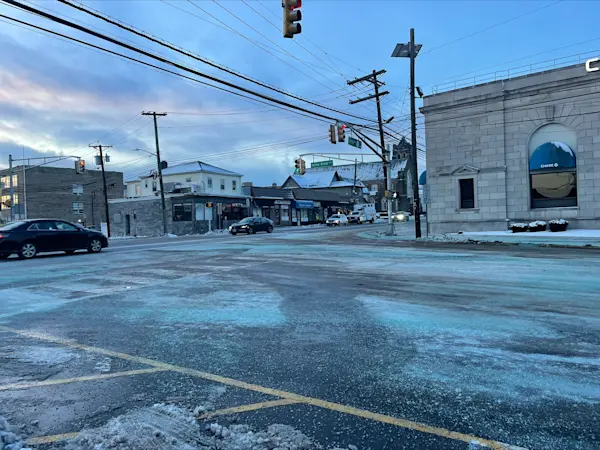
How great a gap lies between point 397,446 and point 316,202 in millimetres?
63374

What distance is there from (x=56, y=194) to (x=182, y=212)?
3692 cm

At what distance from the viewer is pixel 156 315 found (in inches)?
265

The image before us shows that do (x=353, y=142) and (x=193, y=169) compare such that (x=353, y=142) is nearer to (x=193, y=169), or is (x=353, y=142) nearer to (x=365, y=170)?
(x=193, y=169)

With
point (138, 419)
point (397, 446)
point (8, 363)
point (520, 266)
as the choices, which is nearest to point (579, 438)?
point (397, 446)

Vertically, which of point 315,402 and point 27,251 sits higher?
point 27,251

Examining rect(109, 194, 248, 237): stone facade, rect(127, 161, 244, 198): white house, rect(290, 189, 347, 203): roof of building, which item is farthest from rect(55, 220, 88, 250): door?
rect(290, 189, 347, 203): roof of building

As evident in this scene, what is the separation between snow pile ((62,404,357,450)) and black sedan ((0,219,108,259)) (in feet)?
50.9

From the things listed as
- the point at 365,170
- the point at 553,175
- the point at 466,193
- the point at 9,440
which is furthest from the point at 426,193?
the point at 365,170

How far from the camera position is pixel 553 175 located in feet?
81.2

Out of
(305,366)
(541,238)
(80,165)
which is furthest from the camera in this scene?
→ (80,165)

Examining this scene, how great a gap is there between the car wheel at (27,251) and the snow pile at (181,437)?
51.0 feet

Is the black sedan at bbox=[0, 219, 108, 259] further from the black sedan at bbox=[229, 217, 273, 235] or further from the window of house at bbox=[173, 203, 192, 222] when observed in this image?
the window of house at bbox=[173, 203, 192, 222]

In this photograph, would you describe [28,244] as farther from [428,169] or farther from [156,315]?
[428,169]

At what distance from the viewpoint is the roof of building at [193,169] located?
53678 mm
